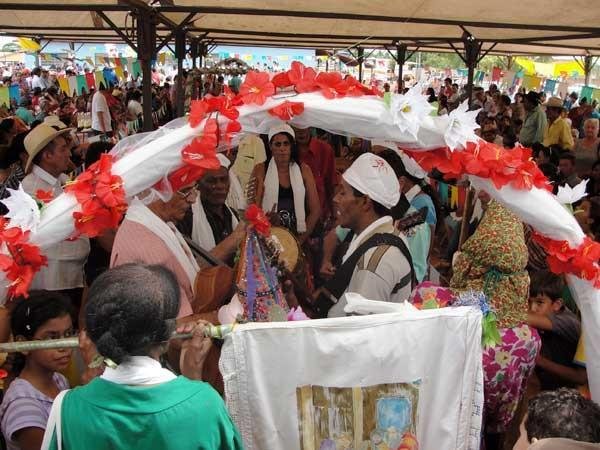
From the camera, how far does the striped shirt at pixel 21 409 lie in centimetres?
207

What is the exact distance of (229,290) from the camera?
8.31ft

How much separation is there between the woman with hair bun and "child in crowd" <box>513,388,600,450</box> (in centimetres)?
92

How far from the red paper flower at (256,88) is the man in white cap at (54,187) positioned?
1781 millimetres

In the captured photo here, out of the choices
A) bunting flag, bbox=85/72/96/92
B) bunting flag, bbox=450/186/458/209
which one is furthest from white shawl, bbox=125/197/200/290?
bunting flag, bbox=85/72/96/92

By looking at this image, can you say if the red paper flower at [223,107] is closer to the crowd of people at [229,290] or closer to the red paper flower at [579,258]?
the crowd of people at [229,290]

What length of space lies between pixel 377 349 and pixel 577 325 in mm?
1382

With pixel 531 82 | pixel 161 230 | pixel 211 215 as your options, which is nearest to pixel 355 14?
pixel 211 215

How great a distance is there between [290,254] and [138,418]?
4.98 ft

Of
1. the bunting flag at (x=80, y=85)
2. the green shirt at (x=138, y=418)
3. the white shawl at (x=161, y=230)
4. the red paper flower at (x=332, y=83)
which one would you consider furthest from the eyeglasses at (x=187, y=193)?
the bunting flag at (x=80, y=85)

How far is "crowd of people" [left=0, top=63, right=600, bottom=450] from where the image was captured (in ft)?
4.90

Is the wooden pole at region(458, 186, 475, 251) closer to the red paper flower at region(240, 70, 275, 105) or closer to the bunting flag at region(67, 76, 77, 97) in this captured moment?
the red paper flower at region(240, 70, 275, 105)

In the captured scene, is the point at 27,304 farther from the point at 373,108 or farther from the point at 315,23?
the point at 315,23

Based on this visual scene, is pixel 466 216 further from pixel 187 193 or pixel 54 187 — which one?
pixel 54 187

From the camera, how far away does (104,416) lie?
58.1 inches
